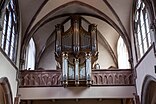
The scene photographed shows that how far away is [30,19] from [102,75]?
13.9 feet

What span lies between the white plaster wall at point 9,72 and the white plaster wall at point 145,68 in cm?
523

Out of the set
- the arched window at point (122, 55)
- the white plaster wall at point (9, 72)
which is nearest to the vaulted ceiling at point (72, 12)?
the white plaster wall at point (9, 72)

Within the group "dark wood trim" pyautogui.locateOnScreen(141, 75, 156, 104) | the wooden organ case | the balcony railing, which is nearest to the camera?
"dark wood trim" pyautogui.locateOnScreen(141, 75, 156, 104)

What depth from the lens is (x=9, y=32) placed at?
11445 millimetres

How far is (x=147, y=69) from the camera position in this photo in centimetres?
1034

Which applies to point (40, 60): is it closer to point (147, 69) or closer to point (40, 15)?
point (40, 15)

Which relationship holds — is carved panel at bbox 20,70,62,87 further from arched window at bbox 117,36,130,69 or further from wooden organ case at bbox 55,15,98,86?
arched window at bbox 117,36,130,69

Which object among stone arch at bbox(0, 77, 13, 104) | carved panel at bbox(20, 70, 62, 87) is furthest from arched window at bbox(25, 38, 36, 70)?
stone arch at bbox(0, 77, 13, 104)

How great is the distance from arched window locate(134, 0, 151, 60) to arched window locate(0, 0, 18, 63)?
211 inches

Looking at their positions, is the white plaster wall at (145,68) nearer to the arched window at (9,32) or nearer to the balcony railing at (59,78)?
the balcony railing at (59,78)

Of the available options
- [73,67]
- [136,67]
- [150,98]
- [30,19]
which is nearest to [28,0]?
[30,19]

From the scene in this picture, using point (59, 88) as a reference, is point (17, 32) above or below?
above

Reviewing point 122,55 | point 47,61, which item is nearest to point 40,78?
point 47,61

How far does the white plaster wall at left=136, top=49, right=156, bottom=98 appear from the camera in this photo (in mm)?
9674
